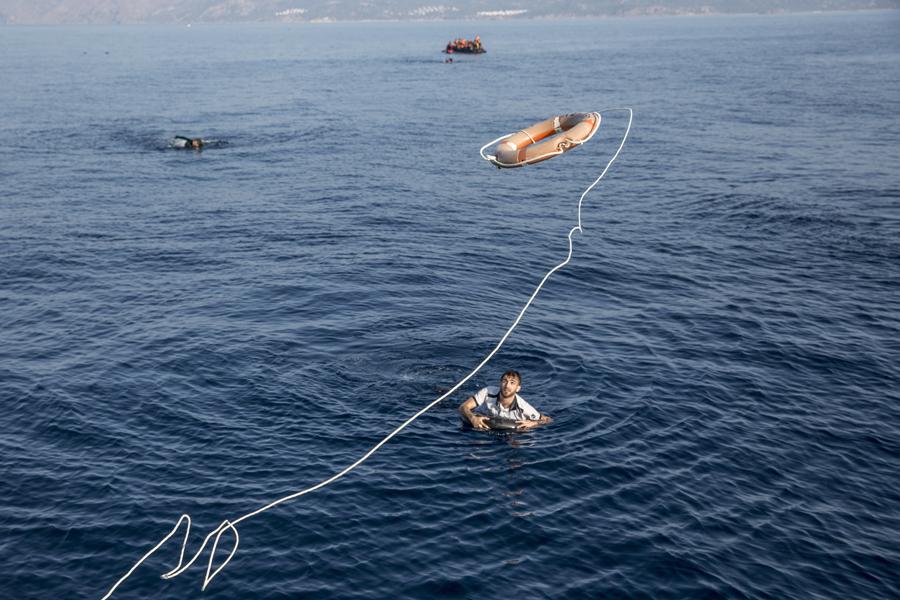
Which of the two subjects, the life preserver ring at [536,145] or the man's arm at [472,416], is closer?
the man's arm at [472,416]

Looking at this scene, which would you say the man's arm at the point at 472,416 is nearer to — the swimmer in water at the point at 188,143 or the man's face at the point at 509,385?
the man's face at the point at 509,385

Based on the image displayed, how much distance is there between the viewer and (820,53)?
15262 centimetres

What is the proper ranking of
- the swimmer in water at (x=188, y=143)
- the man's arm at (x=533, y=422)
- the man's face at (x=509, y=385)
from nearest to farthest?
the man's face at (x=509, y=385) → the man's arm at (x=533, y=422) → the swimmer in water at (x=188, y=143)

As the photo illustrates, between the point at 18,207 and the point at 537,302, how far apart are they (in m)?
33.8

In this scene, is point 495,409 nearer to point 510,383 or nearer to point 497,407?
point 497,407

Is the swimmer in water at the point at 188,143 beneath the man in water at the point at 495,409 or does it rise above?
above

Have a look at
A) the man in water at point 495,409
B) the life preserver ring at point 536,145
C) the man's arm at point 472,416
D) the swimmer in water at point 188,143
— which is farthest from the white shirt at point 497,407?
the swimmer in water at point 188,143

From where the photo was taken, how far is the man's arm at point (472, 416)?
77.2 ft

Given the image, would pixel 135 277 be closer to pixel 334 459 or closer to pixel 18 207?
pixel 18 207

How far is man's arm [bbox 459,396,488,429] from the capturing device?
23.5 meters

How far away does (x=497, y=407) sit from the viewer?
77.0 feet

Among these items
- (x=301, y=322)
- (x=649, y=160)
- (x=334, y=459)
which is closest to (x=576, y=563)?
(x=334, y=459)

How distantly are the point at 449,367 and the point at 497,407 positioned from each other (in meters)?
4.89

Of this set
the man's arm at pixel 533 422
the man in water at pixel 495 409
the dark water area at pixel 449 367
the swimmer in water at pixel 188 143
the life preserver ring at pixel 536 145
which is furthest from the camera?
the swimmer in water at pixel 188 143
